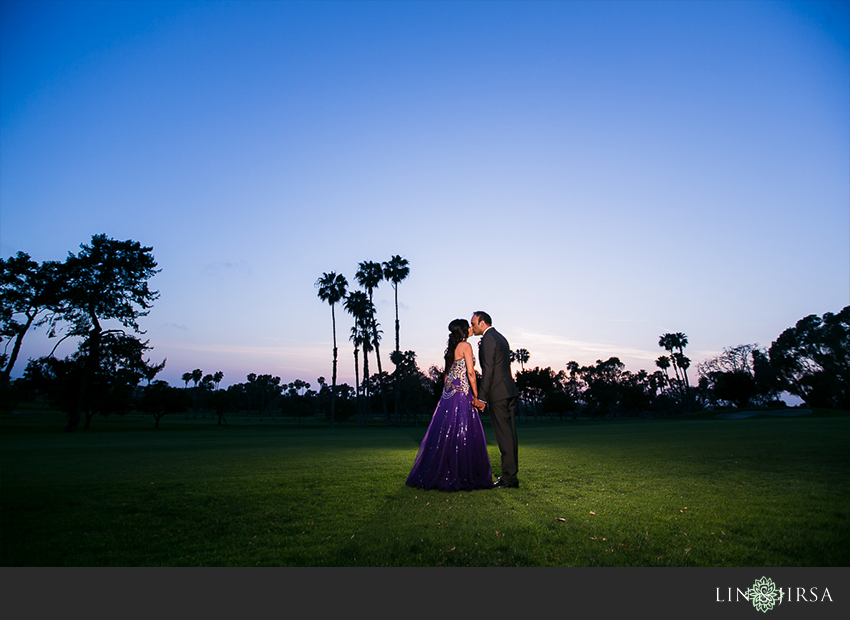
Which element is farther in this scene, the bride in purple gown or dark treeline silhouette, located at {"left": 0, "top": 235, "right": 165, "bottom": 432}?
dark treeline silhouette, located at {"left": 0, "top": 235, "right": 165, "bottom": 432}

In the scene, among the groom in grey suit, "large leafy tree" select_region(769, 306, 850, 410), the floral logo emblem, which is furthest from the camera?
"large leafy tree" select_region(769, 306, 850, 410)

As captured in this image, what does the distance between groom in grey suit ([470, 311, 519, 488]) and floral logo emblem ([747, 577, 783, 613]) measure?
3.76m

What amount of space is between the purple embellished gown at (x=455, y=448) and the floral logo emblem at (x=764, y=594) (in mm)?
3981

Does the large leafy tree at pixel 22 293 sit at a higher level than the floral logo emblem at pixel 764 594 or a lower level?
higher

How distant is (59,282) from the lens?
36.1 m

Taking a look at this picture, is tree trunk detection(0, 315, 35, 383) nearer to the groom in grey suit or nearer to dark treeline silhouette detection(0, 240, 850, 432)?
dark treeline silhouette detection(0, 240, 850, 432)

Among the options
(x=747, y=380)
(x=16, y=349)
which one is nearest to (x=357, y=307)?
(x=16, y=349)

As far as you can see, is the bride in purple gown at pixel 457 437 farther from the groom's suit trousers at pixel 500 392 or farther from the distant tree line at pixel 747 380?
the distant tree line at pixel 747 380

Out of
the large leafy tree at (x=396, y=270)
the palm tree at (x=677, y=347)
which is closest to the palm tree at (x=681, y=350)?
the palm tree at (x=677, y=347)

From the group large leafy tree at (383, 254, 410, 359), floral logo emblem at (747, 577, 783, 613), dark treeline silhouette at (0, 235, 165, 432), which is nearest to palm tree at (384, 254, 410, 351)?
large leafy tree at (383, 254, 410, 359)

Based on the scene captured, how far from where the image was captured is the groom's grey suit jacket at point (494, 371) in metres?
7.00

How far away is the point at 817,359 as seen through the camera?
70.1 m

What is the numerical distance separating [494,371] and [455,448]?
142 cm

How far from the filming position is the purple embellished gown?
6.71 m
